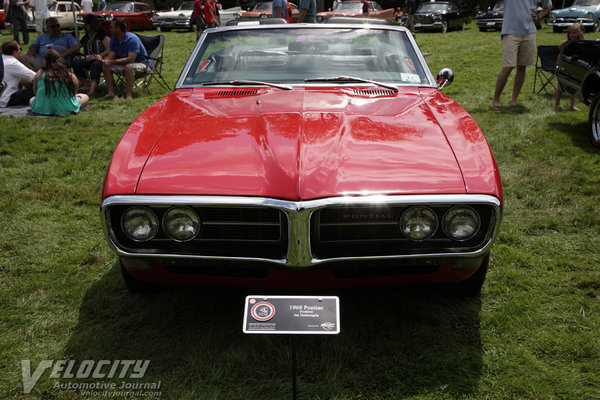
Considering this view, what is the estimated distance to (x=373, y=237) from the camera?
7.36 ft

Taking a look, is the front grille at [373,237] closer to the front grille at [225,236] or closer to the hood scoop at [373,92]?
the front grille at [225,236]

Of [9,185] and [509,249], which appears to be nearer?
[509,249]

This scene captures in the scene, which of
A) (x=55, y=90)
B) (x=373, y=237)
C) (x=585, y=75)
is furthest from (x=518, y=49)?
(x=55, y=90)

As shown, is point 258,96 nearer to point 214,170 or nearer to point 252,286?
point 214,170

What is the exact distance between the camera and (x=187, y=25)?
20516 mm

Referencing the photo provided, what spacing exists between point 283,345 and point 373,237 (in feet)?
2.33

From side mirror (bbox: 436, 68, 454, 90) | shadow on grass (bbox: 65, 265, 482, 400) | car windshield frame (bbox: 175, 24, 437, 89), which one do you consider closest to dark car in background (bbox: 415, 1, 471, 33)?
side mirror (bbox: 436, 68, 454, 90)

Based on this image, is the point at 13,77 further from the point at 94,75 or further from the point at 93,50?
the point at 93,50

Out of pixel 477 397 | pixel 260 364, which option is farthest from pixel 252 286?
pixel 477 397

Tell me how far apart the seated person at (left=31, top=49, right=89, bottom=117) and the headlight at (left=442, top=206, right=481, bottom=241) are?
6.39 m

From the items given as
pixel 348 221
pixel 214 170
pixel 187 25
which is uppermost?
pixel 214 170

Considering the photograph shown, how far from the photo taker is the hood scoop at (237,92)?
3.21 meters

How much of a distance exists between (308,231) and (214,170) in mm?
505

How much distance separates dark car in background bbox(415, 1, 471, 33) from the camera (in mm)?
19656
